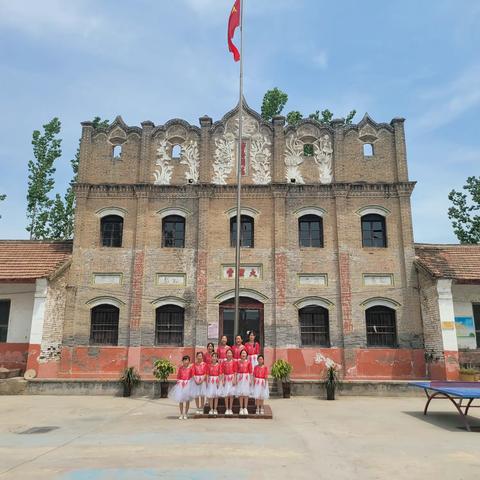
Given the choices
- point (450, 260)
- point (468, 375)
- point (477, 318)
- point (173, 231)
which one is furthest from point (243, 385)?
point (477, 318)

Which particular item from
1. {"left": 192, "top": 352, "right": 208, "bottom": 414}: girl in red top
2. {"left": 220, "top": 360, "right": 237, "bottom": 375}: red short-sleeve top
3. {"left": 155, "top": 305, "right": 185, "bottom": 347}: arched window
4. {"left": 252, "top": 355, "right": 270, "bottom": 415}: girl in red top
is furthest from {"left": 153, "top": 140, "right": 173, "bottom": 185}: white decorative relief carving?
{"left": 252, "top": 355, "right": 270, "bottom": 415}: girl in red top

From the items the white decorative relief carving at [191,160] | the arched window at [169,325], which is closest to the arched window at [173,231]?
the white decorative relief carving at [191,160]

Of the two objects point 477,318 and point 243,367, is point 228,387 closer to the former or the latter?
point 243,367

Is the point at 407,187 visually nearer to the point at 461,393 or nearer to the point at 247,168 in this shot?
the point at 247,168

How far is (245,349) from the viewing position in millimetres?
11055

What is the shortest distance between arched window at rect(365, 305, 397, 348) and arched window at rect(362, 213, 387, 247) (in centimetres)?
262

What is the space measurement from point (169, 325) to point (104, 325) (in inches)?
Result: 101

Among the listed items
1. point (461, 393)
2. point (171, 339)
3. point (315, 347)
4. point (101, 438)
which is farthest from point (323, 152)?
point (101, 438)

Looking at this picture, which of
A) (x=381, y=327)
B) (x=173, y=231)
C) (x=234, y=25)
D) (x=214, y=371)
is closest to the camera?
(x=214, y=371)

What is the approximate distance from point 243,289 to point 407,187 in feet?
25.9

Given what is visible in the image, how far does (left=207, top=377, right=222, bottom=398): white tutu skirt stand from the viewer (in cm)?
1027

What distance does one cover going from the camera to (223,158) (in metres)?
18.7

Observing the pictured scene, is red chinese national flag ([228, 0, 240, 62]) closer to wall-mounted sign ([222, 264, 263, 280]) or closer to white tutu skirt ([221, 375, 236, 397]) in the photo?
wall-mounted sign ([222, 264, 263, 280])

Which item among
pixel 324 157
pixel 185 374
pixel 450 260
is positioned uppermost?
pixel 324 157
